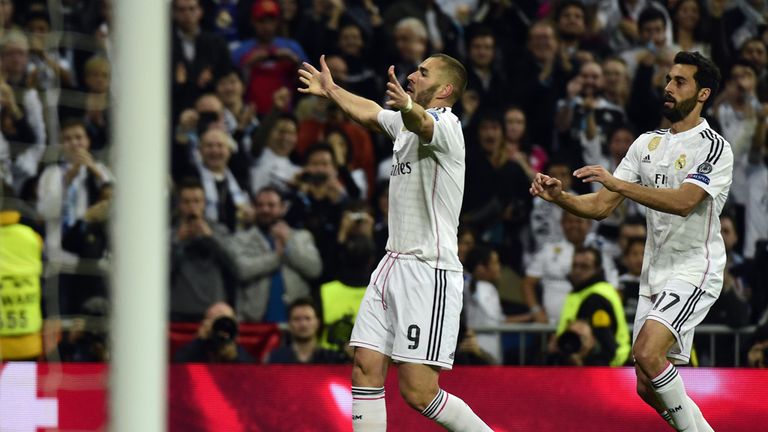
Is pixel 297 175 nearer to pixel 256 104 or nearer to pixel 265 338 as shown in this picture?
pixel 256 104

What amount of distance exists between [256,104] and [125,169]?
6.79m

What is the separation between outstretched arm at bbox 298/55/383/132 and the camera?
598cm

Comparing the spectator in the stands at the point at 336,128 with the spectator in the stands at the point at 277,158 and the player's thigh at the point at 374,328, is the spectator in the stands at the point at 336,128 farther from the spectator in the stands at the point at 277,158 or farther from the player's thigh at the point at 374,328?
the player's thigh at the point at 374,328

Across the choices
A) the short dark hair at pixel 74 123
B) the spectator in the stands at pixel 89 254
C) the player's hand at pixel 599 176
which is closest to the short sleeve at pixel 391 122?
the player's hand at pixel 599 176

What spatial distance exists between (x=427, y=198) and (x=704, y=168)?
131 centimetres

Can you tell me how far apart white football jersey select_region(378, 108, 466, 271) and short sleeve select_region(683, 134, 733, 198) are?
1.10 m

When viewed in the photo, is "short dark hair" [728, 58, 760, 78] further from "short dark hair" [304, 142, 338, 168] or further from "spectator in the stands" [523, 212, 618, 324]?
"short dark hair" [304, 142, 338, 168]

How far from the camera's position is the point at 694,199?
598cm

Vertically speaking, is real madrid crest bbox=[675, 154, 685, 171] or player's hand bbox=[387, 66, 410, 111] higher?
player's hand bbox=[387, 66, 410, 111]

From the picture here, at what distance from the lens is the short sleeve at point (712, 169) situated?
19.8ft

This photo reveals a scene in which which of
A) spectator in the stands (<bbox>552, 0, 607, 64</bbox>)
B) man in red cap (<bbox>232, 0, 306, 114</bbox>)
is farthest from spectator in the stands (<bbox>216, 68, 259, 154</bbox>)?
spectator in the stands (<bbox>552, 0, 607, 64</bbox>)

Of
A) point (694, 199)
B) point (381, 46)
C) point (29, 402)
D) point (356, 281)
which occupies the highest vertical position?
point (381, 46)

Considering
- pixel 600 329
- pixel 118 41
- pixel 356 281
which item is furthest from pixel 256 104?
pixel 118 41

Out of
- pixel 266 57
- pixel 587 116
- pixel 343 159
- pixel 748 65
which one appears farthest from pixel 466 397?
pixel 748 65
